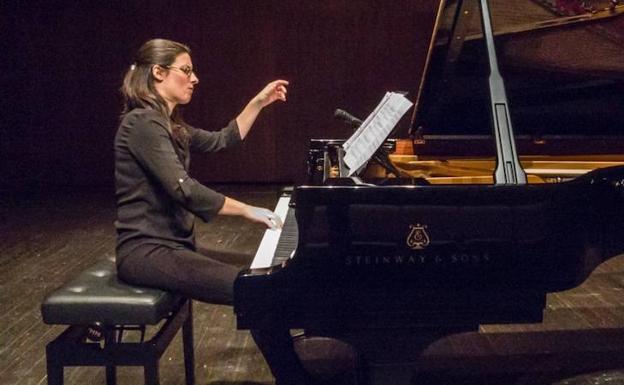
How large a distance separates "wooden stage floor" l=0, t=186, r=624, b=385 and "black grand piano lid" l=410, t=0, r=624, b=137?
38.8 inches

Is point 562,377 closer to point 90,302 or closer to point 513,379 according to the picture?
point 513,379

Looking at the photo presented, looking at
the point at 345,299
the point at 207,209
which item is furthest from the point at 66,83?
the point at 345,299

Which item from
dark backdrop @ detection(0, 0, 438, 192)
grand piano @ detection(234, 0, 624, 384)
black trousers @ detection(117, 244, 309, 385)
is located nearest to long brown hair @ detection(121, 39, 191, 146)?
black trousers @ detection(117, 244, 309, 385)

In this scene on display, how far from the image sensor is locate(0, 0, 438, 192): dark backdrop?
678 centimetres

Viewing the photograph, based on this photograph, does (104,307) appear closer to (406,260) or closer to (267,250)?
(267,250)

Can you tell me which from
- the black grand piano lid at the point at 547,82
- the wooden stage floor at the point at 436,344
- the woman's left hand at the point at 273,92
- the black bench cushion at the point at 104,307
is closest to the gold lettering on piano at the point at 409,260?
the black bench cushion at the point at 104,307

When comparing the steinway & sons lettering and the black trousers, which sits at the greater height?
the steinway & sons lettering

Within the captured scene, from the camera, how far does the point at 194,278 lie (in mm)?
1982

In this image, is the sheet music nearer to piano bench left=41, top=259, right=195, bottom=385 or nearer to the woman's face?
the woman's face

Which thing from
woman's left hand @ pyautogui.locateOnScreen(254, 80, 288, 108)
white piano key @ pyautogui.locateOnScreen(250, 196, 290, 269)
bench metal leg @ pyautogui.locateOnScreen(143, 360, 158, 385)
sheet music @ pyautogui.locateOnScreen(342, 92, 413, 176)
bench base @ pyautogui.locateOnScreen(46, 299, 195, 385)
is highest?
woman's left hand @ pyautogui.locateOnScreen(254, 80, 288, 108)

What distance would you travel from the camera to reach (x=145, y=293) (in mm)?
2014

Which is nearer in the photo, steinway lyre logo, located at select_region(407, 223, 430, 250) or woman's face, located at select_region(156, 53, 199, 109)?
steinway lyre logo, located at select_region(407, 223, 430, 250)

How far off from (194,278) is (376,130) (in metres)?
0.73

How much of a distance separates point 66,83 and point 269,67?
2172 mm
